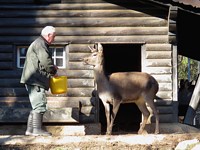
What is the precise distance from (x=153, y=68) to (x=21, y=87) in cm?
333

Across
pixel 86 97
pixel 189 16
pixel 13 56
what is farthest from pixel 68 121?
pixel 189 16

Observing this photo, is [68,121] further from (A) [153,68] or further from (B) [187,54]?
(B) [187,54]

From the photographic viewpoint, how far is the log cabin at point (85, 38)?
11.8 m

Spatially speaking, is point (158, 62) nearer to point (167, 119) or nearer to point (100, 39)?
point (167, 119)

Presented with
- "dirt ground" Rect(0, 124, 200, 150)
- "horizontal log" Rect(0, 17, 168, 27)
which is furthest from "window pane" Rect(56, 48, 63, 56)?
"dirt ground" Rect(0, 124, 200, 150)

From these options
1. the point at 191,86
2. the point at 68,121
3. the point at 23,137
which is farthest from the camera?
the point at 191,86

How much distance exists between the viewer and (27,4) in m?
11.9

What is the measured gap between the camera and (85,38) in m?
11.9

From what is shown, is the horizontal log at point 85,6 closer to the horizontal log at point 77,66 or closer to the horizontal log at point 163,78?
the horizontal log at point 77,66

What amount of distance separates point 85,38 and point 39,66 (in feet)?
11.3

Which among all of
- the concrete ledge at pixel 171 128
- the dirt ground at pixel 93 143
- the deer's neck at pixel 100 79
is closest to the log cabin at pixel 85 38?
the concrete ledge at pixel 171 128

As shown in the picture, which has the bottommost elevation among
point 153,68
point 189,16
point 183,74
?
point 183,74

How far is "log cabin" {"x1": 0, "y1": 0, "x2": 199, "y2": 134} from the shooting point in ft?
38.6

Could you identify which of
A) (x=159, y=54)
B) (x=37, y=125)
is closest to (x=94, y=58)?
(x=159, y=54)
